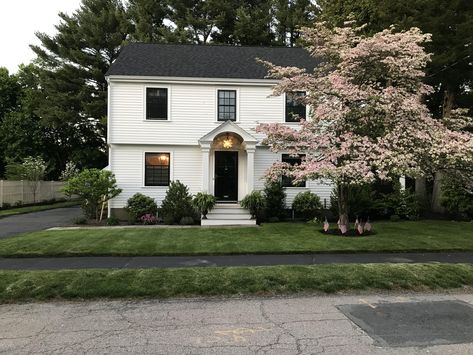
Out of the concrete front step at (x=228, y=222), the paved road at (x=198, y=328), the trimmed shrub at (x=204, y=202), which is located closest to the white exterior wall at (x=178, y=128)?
the trimmed shrub at (x=204, y=202)

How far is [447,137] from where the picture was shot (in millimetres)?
12117

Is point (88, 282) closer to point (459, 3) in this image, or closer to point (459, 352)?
point (459, 352)

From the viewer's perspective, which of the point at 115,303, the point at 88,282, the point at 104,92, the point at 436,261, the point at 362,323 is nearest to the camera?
the point at 362,323

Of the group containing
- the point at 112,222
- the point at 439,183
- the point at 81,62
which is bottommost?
the point at 112,222

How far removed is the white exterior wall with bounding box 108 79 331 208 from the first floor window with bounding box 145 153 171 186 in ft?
0.74

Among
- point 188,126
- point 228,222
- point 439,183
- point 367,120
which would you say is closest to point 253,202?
point 228,222

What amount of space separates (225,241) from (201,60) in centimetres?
1051

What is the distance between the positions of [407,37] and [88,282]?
35.4 feet

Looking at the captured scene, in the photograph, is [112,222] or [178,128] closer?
[112,222]

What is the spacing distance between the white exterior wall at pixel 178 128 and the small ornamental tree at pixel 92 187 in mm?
703

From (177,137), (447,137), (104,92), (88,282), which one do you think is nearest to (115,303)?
(88,282)

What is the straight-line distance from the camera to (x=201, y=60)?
19.7m

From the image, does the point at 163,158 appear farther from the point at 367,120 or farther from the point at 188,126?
the point at 367,120

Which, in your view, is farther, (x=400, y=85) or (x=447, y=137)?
(x=400, y=85)
